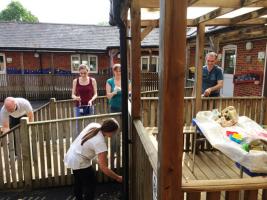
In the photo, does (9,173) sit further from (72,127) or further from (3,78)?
(3,78)

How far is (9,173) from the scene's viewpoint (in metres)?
4.49

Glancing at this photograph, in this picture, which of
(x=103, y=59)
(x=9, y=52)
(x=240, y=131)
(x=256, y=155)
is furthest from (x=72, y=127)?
(x=9, y=52)

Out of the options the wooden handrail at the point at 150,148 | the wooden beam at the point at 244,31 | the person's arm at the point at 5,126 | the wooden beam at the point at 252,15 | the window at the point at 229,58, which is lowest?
the person's arm at the point at 5,126

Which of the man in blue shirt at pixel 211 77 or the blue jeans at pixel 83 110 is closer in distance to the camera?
the man in blue shirt at pixel 211 77

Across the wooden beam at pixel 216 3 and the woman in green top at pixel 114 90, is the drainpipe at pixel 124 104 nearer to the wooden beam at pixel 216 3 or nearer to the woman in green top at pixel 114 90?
the wooden beam at pixel 216 3

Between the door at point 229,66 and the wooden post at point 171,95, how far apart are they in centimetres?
1022

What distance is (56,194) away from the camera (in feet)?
14.4

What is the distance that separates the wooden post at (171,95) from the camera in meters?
1.42

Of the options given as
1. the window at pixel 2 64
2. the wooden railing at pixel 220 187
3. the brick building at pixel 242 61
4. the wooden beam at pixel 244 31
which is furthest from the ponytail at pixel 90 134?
the window at pixel 2 64

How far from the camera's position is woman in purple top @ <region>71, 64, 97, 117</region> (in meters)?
5.64

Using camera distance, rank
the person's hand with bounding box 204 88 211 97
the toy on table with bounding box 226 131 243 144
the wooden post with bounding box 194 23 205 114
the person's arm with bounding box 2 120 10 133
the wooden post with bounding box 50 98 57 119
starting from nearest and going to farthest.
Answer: the toy on table with bounding box 226 131 243 144
the person's arm with bounding box 2 120 10 133
the wooden post with bounding box 194 23 205 114
the person's hand with bounding box 204 88 211 97
the wooden post with bounding box 50 98 57 119

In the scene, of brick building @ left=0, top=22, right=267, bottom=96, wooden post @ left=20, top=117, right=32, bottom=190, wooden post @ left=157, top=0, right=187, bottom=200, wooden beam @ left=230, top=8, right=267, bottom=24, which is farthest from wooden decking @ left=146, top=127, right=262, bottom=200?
brick building @ left=0, top=22, right=267, bottom=96

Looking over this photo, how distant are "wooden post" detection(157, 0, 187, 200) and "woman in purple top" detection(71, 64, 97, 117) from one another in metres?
4.21

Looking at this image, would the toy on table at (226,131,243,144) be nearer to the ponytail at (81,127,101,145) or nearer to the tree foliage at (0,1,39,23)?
the ponytail at (81,127,101,145)
